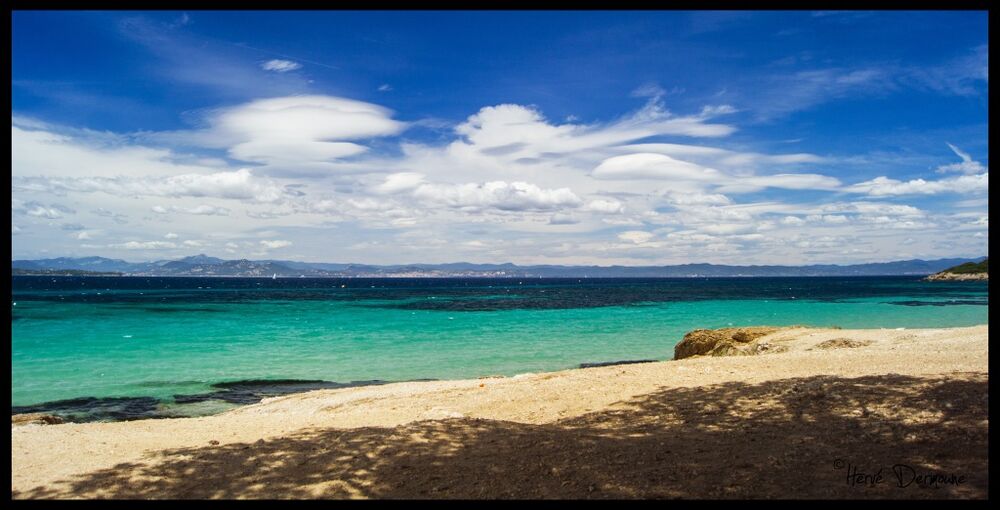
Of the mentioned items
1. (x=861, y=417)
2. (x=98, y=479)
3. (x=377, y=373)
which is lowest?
(x=377, y=373)

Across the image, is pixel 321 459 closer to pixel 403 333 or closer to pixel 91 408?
pixel 91 408

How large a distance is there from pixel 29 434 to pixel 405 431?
7482 millimetres

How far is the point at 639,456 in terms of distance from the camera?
712 centimetres

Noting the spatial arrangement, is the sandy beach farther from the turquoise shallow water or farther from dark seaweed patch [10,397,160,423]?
the turquoise shallow water

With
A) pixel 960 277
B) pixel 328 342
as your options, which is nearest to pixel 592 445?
pixel 328 342

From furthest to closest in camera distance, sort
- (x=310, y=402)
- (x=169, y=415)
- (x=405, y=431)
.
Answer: (x=169, y=415) < (x=310, y=402) < (x=405, y=431)

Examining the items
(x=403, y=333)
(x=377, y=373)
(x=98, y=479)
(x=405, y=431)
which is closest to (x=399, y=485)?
(x=405, y=431)

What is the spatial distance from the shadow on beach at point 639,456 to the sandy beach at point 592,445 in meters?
0.03

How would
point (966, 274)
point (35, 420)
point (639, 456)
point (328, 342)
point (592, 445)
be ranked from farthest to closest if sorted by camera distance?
1. point (966, 274)
2. point (328, 342)
3. point (35, 420)
4. point (592, 445)
5. point (639, 456)

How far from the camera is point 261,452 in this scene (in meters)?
8.28

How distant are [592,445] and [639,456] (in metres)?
0.78

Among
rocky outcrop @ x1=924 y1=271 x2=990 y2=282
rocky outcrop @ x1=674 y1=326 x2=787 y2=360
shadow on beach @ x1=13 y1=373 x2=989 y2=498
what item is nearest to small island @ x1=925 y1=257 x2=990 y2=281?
rocky outcrop @ x1=924 y1=271 x2=990 y2=282

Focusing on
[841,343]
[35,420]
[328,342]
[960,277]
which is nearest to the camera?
[35,420]

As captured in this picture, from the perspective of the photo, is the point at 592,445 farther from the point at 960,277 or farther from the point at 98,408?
the point at 960,277
